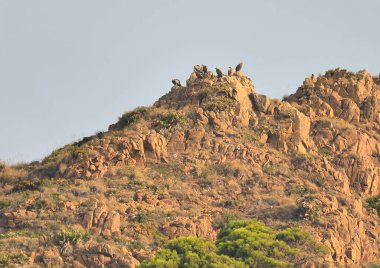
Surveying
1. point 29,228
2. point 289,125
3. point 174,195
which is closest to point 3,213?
point 29,228

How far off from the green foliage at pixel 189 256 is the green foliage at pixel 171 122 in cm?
1553

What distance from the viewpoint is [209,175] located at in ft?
275

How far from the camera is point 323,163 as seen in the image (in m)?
87.2

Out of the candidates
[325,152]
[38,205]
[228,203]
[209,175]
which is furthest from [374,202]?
[38,205]

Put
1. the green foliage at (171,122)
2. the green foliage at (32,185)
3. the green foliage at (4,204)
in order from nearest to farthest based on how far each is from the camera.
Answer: the green foliage at (4,204)
the green foliage at (32,185)
the green foliage at (171,122)

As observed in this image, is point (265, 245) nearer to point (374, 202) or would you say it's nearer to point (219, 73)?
point (374, 202)

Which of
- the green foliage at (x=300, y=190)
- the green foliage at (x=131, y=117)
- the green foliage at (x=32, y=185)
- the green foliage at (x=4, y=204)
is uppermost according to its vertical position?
the green foliage at (x=131, y=117)

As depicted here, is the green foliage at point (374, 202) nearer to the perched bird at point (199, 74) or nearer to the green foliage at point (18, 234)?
the perched bird at point (199, 74)

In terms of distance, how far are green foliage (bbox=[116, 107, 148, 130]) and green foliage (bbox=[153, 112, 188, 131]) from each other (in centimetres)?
184

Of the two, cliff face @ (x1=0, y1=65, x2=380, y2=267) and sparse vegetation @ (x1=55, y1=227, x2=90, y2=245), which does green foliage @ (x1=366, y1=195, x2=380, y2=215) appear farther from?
sparse vegetation @ (x1=55, y1=227, x2=90, y2=245)

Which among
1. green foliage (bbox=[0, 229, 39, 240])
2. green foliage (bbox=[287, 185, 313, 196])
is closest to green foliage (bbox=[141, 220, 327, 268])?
green foliage (bbox=[287, 185, 313, 196])

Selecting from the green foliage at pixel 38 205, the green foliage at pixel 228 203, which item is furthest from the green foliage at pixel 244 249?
the green foliage at pixel 38 205

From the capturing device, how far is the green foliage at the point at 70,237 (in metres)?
71.1

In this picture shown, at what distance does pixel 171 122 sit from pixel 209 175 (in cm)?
580
